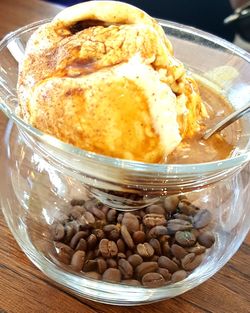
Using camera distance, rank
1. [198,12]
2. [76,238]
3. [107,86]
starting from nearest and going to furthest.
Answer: [107,86]
[76,238]
[198,12]

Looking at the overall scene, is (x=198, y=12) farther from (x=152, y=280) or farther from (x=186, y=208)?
(x=152, y=280)

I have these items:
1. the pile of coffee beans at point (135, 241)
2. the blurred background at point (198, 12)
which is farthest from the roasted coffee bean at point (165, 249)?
the blurred background at point (198, 12)

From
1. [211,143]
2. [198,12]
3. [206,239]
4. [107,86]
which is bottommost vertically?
[198,12]

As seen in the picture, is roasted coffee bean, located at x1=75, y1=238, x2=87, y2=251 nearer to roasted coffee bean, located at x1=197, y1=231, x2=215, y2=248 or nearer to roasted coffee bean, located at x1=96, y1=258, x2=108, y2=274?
roasted coffee bean, located at x1=96, y1=258, x2=108, y2=274

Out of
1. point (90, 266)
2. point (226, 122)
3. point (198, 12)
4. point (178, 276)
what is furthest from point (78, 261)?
point (198, 12)

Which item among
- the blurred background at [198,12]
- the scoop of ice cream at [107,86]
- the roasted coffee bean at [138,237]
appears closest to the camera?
the scoop of ice cream at [107,86]

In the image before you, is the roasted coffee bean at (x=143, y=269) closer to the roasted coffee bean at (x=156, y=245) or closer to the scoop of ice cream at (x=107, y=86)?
the roasted coffee bean at (x=156, y=245)

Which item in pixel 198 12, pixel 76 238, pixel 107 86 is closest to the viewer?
pixel 107 86
